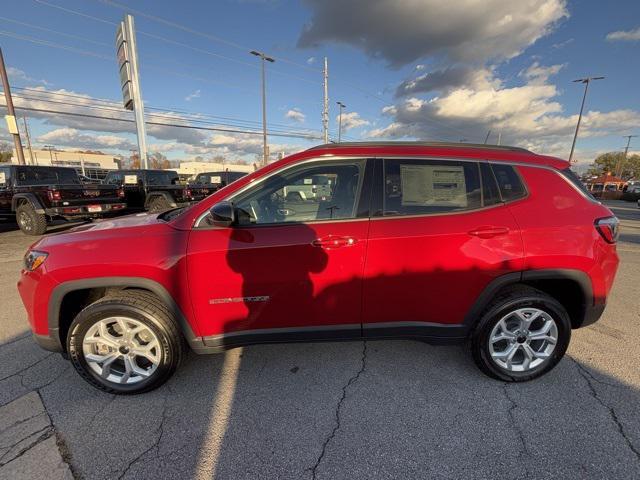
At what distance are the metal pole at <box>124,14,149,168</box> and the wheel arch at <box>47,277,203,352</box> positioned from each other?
16.0 meters

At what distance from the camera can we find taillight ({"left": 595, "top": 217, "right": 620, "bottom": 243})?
7.86 feet

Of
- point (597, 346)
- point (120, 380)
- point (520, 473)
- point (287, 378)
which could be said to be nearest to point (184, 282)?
point (120, 380)

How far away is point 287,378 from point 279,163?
5.54 ft

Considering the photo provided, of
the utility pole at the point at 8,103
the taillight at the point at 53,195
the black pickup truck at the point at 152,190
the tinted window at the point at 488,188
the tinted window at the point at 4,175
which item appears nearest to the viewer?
the tinted window at the point at 488,188

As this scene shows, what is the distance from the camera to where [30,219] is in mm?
8164

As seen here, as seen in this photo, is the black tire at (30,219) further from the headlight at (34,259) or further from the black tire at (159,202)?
the headlight at (34,259)

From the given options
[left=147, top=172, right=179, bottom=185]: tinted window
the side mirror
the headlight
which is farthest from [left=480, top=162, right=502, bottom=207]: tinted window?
[left=147, top=172, right=179, bottom=185]: tinted window

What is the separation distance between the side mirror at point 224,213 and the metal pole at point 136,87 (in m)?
16.5

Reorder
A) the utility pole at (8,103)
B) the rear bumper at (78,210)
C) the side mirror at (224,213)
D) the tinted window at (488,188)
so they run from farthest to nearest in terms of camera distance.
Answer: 1. the utility pole at (8,103)
2. the rear bumper at (78,210)
3. the tinted window at (488,188)
4. the side mirror at (224,213)

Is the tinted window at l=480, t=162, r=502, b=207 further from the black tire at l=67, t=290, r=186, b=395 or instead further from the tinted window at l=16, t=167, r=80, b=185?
the tinted window at l=16, t=167, r=80, b=185

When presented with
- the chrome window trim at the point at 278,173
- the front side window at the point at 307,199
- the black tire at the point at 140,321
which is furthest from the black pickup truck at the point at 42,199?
the front side window at the point at 307,199

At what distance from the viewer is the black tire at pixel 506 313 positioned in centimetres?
242

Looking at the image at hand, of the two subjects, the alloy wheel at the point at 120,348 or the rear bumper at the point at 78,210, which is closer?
the alloy wheel at the point at 120,348

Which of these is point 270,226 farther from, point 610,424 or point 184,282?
point 610,424
